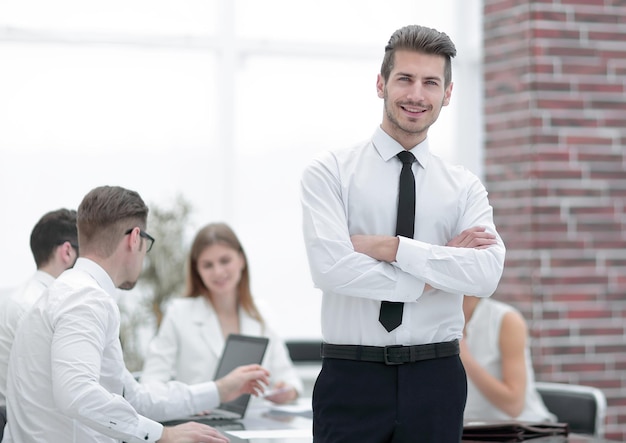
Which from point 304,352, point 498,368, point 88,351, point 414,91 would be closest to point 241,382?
point 88,351

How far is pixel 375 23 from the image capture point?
6.45 meters

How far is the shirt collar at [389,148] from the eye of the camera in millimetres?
2674

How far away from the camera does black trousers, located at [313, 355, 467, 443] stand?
7.96ft

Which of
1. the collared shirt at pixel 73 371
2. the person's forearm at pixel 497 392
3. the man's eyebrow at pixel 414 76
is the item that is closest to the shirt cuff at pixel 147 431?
the collared shirt at pixel 73 371

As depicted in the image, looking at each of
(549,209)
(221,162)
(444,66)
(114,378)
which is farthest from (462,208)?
(221,162)

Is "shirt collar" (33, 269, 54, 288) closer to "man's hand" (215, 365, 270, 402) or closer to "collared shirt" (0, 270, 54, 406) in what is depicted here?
"collared shirt" (0, 270, 54, 406)

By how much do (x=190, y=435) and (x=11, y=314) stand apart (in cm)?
84

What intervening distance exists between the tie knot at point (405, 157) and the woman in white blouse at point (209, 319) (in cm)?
173

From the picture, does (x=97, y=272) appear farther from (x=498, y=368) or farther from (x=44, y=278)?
(x=498, y=368)

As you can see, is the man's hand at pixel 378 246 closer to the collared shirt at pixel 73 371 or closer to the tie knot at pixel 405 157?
the tie knot at pixel 405 157

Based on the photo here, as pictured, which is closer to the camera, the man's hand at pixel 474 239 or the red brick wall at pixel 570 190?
the man's hand at pixel 474 239

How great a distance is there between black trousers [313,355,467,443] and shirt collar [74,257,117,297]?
67 centimetres

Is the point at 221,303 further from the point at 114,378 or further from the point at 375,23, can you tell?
the point at 375,23

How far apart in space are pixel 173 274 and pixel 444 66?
3238mm
